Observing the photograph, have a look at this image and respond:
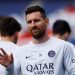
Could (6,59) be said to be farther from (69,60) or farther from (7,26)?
(7,26)

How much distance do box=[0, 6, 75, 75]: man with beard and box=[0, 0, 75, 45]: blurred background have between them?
613 cm

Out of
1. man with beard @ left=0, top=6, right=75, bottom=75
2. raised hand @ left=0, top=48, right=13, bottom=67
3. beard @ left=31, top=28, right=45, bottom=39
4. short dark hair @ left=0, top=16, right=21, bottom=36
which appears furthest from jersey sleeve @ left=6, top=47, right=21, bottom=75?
short dark hair @ left=0, top=16, right=21, bottom=36

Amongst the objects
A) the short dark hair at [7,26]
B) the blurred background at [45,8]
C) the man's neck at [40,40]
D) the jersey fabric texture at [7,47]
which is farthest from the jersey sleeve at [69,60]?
the blurred background at [45,8]

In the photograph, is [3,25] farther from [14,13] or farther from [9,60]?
[14,13]

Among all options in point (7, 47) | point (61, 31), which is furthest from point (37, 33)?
point (61, 31)

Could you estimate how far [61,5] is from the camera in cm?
1207

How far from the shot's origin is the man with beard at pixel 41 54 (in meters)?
5.54

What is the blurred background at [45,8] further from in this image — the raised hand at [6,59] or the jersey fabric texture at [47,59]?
the raised hand at [6,59]

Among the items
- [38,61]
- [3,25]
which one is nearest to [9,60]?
[38,61]

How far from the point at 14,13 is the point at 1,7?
34 cm

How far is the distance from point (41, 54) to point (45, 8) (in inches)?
262

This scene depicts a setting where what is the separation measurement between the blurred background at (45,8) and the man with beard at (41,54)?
613cm

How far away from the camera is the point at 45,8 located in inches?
481

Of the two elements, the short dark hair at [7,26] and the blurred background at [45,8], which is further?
the blurred background at [45,8]
